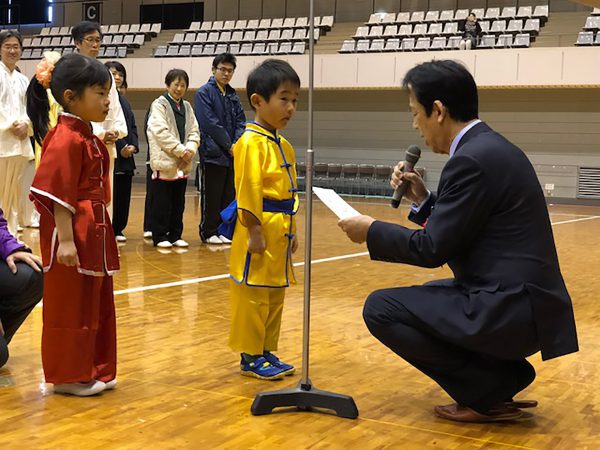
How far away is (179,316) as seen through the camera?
440cm

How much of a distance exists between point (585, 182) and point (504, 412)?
44.8 ft

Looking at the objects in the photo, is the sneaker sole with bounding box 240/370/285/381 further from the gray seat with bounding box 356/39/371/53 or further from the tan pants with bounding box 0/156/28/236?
the gray seat with bounding box 356/39/371/53

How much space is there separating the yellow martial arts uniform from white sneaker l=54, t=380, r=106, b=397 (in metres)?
0.57

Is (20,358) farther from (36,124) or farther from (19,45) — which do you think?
(19,45)

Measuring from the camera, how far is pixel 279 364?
334 centimetres

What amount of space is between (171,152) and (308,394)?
459 cm

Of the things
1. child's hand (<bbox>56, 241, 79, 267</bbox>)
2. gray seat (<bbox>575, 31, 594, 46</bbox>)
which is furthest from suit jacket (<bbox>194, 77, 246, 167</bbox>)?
gray seat (<bbox>575, 31, 594, 46</bbox>)

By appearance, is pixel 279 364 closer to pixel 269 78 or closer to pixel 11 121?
pixel 269 78

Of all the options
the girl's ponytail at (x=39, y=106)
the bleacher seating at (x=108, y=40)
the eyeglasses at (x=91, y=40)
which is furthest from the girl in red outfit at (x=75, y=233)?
the bleacher seating at (x=108, y=40)

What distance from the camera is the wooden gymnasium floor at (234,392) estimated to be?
2570 millimetres

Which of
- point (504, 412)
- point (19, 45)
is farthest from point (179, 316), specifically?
point (19, 45)

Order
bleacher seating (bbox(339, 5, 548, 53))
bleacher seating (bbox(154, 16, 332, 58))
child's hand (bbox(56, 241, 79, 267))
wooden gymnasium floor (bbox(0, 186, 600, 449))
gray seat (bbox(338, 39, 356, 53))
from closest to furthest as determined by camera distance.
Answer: wooden gymnasium floor (bbox(0, 186, 600, 449)) → child's hand (bbox(56, 241, 79, 267)) → bleacher seating (bbox(339, 5, 548, 53)) → gray seat (bbox(338, 39, 356, 53)) → bleacher seating (bbox(154, 16, 332, 58))

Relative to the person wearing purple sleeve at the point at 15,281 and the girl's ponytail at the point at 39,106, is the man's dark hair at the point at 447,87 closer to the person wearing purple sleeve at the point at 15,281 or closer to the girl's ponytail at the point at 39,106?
the person wearing purple sleeve at the point at 15,281

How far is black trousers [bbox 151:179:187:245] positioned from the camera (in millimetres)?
7266
